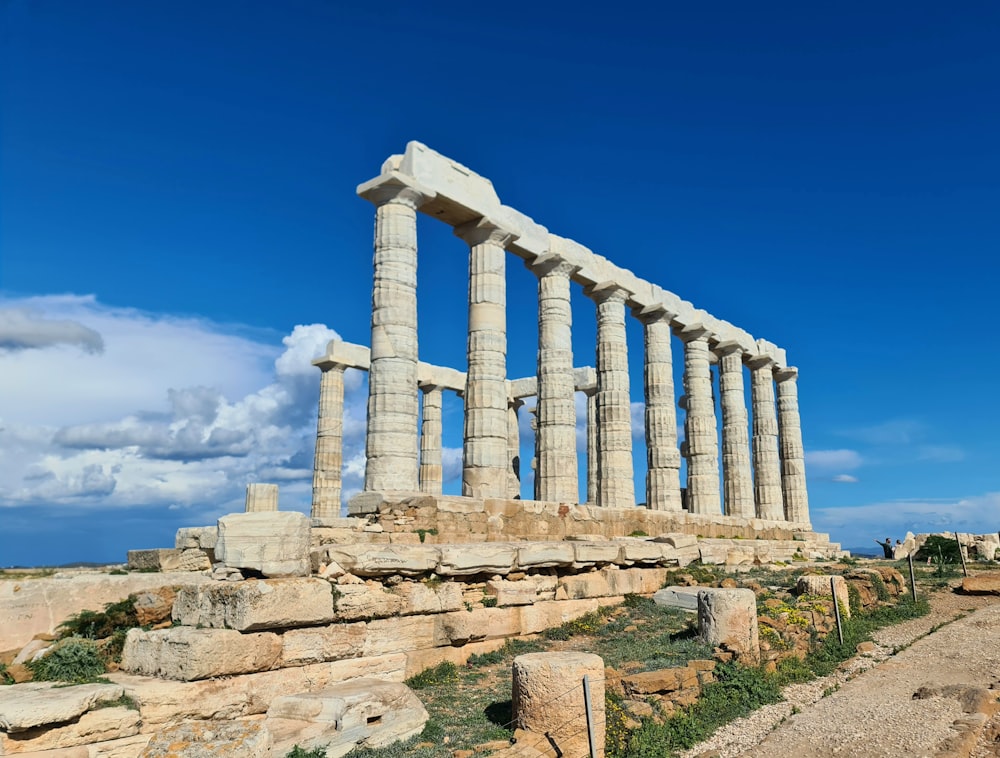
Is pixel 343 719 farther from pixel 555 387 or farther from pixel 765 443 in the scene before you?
pixel 765 443

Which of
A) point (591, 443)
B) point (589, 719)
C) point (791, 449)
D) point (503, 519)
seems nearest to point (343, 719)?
point (589, 719)

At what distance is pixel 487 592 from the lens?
1193 centimetres

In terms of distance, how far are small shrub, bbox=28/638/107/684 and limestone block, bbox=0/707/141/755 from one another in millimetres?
1063

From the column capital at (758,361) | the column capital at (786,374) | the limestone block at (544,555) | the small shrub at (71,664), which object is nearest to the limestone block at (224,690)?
the small shrub at (71,664)

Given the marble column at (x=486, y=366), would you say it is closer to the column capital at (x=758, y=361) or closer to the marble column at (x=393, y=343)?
the marble column at (x=393, y=343)

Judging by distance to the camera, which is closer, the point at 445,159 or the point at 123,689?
the point at 123,689

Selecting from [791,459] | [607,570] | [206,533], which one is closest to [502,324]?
[607,570]

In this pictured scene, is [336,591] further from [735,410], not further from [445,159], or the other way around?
[735,410]

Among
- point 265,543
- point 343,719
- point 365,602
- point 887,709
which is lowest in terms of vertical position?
point 887,709

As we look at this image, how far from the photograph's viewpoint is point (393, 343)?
20219 millimetres

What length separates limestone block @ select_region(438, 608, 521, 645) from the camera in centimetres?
1095

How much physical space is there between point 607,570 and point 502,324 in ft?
33.0

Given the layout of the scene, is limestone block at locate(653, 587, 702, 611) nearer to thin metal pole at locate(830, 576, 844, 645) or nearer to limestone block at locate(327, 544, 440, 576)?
thin metal pole at locate(830, 576, 844, 645)

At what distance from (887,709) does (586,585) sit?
5.39 meters
